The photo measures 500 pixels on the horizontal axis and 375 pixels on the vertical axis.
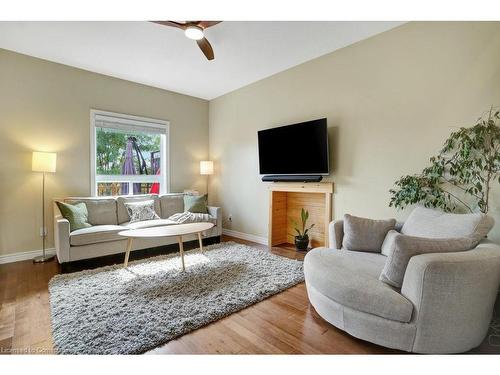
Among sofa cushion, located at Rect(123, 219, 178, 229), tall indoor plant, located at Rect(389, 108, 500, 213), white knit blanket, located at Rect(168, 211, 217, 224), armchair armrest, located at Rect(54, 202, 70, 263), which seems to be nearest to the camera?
tall indoor plant, located at Rect(389, 108, 500, 213)

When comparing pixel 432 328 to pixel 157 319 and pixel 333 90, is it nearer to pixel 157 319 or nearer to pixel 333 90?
pixel 157 319

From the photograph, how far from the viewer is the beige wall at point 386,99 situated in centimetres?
237

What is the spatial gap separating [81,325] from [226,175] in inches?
136

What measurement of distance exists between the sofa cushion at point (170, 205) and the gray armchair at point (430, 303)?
3194mm

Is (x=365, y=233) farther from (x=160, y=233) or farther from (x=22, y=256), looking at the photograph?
(x=22, y=256)

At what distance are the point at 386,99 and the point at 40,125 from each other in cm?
438

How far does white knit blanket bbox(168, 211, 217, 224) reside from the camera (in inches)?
152

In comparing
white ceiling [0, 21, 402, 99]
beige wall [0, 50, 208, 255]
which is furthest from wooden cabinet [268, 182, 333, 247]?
beige wall [0, 50, 208, 255]

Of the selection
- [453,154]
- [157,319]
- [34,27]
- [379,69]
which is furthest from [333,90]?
[34,27]

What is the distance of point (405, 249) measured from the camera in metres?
1.58

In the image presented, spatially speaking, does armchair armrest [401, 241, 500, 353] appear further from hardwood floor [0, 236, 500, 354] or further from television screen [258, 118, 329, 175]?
television screen [258, 118, 329, 175]

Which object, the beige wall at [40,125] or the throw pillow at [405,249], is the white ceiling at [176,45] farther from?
the throw pillow at [405,249]

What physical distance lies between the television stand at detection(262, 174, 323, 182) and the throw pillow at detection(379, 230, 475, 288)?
1.90 m

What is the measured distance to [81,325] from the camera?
183 centimetres
